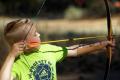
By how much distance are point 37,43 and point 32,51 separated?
0.27 feet

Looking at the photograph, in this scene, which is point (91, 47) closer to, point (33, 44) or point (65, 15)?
point (33, 44)

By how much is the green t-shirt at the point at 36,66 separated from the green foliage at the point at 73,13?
40.8ft

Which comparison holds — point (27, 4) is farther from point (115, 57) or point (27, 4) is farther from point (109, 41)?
point (109, 41)

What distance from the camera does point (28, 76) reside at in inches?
149

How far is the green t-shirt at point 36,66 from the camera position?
149 inches

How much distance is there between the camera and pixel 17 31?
3.72m

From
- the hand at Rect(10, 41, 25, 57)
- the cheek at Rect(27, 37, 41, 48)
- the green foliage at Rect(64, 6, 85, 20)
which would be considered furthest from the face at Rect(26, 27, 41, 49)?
the green foliage at Rect(64, 6, 85, 20)

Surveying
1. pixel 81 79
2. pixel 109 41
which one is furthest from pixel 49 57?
pixel 81 79

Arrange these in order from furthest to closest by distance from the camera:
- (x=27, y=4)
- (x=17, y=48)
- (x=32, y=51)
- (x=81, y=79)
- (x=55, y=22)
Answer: (x=27, y=4) < (x=55, y=22) < (x=81, y=79) < (x=32, y=51) < (x=17, y=48)

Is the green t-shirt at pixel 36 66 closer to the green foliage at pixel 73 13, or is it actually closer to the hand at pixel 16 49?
the hand at pixel 16 49

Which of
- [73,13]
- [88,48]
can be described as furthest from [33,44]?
[73,13]

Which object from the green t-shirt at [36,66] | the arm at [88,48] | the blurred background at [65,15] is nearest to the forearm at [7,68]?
the green t-shirt at [36,66]

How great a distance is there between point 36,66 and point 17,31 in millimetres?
251

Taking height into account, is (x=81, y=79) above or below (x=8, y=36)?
below
